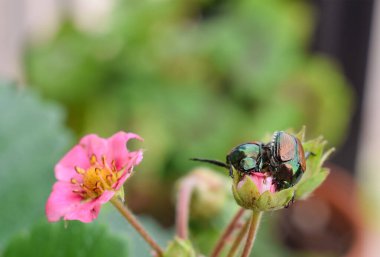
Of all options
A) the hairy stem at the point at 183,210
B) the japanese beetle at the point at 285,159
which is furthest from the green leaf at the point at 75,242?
the japanese beetle at the point at 285,159

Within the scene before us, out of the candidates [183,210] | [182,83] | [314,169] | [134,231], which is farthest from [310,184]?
[182,83]

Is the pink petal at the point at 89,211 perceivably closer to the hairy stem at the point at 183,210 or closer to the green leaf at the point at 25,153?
the hairy stem at the point at 183,210

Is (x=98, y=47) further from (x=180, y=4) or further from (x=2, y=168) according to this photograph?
(x=2, y=168)

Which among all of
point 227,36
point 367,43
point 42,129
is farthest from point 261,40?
point 42,129

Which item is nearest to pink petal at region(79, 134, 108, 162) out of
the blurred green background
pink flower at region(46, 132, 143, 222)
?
pink flower at region(46, 132, 143, 222)

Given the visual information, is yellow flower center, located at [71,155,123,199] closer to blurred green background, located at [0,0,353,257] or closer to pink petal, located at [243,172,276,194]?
pink petal, located at [243,172,276,194]
